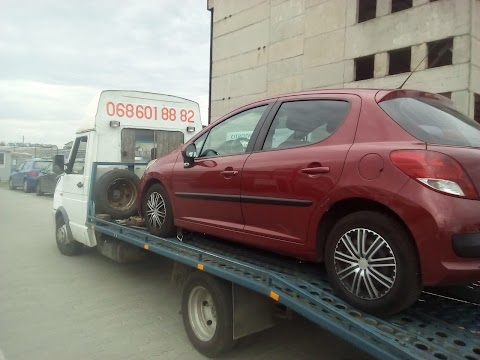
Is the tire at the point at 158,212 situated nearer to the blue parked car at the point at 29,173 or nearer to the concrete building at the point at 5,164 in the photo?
the blue parked car at the point at 29,173

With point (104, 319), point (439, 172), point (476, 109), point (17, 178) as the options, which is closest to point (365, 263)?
point (439, 172)

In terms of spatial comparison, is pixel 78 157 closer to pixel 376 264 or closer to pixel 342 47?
pixel 376 264

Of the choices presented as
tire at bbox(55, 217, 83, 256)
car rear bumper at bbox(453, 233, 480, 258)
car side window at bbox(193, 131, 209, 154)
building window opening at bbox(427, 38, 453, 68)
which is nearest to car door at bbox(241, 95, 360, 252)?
car rear bumper at bbox(453, 233, 480, 258)

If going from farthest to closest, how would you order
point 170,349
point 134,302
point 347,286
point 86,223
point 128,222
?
point 86,223 → point 128,222 → point 134,302 → point 170,349 → point 347,286

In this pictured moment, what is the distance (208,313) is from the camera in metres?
3.60

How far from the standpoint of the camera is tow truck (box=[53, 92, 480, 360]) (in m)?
2.23

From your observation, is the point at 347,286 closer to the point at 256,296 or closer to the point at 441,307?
the point at 441,307

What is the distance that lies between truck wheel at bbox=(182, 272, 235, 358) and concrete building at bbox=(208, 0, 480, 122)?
46.2ft

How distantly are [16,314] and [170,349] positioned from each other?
191 centimetres

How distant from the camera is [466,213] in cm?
211

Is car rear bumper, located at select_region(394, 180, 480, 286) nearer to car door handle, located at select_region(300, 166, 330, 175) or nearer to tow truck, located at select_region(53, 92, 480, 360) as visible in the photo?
tow truck, located at select_region(53, 92, 480, 360)

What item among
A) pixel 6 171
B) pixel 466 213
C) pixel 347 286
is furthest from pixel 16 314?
pixel 6 171

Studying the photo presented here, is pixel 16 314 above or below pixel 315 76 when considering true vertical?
below

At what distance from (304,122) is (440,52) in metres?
19.1
